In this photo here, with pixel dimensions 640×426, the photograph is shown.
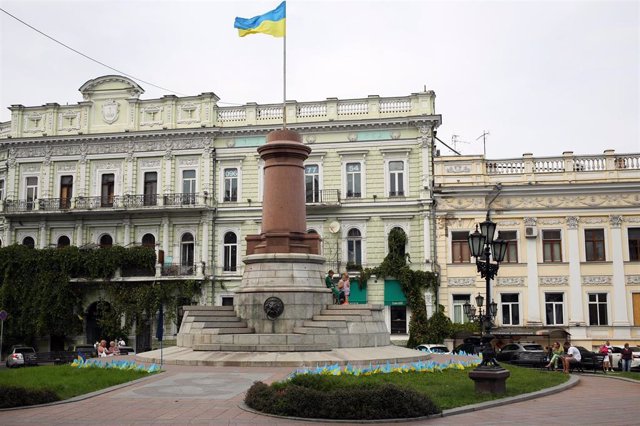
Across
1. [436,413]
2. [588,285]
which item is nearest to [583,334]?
[588,285]

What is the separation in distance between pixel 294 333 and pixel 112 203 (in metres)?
26.0

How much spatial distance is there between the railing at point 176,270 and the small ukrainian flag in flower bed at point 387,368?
80.1 ft

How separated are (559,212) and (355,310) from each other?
21172 mm

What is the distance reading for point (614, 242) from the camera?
3878cm

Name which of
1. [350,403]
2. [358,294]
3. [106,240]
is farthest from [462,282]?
[350,403]

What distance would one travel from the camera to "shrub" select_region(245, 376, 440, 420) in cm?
1162

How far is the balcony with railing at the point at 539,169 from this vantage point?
39.6 meters

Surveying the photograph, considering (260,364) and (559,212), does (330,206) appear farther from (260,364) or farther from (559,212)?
(260,364)

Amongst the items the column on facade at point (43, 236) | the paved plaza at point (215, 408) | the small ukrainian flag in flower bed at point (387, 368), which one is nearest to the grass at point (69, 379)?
the paved plaza at point (215, 408)

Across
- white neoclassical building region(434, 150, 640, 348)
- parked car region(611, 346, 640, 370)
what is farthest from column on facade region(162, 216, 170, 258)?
parked car region(611, 346, 640, 370)

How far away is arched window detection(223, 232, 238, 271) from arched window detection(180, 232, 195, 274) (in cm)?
206

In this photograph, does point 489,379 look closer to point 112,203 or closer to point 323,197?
point 323,197

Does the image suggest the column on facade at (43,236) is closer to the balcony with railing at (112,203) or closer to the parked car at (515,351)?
the balcony with railing at (112,203)

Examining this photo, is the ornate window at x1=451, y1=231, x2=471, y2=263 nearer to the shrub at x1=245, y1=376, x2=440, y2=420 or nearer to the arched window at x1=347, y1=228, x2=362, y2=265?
the arched window at x1=347, y1=228, x2=362, y2=265
